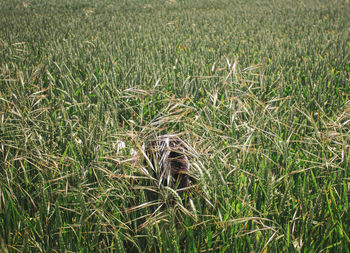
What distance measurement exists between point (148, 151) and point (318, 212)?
685 millimetres

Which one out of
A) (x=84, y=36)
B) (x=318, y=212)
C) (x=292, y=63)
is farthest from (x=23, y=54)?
(x=318, y=212)

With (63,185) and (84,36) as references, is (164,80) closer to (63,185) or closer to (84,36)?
(63,185)

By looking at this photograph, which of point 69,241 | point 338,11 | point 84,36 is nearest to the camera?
point 69,241

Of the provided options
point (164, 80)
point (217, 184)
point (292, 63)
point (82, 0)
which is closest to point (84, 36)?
point (164, 80)

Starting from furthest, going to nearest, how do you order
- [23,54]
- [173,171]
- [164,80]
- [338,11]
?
1. [338,11]
2. [23,54]
3. [164,80]
4. [173,171]

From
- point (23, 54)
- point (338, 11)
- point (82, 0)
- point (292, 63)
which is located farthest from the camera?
point (82, 0)

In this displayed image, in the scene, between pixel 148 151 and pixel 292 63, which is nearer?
pixel 148 151

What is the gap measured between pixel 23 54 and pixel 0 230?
9.17 ft

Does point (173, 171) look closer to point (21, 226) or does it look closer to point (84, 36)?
point (21, 226)

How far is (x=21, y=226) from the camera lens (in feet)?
3.22

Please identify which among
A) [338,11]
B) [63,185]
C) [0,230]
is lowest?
[0,230]

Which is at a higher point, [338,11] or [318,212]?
[338,11]

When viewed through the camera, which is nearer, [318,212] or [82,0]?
[318,212]

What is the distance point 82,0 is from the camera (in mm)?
11398
